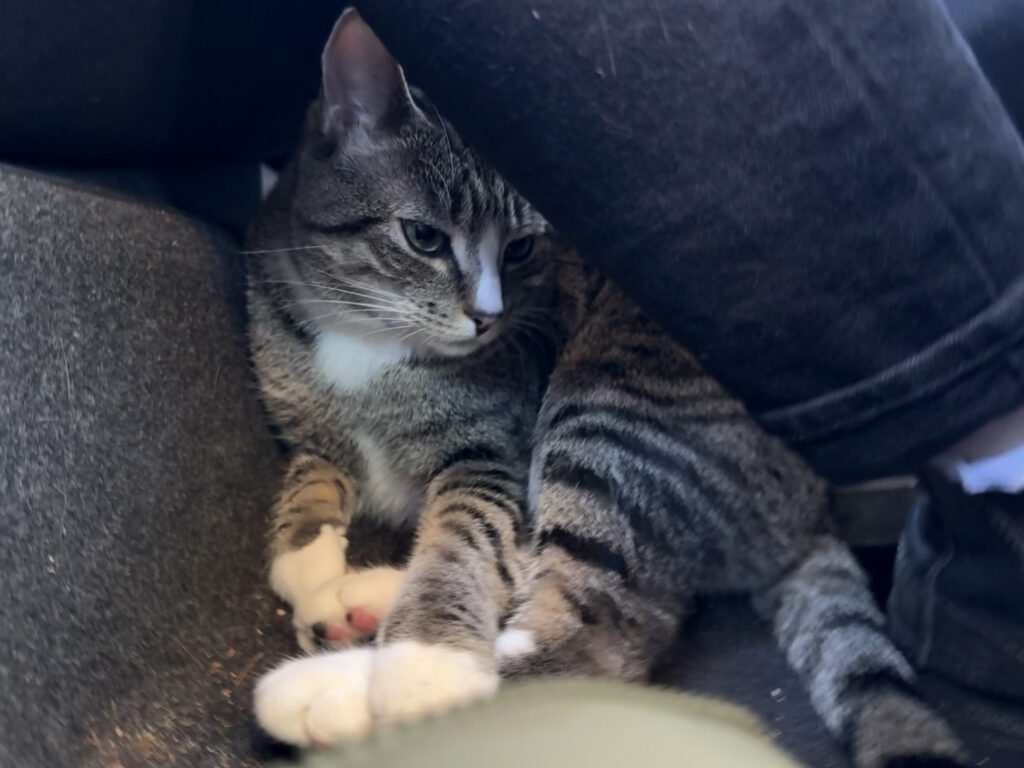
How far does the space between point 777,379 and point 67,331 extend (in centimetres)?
70

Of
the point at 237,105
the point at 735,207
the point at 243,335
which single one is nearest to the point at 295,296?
the point at 243,335

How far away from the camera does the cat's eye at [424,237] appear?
112cm

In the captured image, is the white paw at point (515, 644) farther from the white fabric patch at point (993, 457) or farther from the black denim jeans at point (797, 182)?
the white fabric patch at point (993, 457)

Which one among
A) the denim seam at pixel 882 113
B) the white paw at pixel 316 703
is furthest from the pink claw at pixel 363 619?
the denim seam at pixel 882 113

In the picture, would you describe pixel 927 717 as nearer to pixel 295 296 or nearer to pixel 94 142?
pixel 295 296

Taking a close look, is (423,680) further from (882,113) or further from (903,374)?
(882,113)

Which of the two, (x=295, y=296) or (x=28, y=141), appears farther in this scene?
(x=295, y=296)

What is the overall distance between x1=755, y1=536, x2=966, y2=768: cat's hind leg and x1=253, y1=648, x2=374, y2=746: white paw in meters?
0.44

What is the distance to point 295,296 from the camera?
1204mm

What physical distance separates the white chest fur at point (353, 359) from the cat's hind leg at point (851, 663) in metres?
0.57

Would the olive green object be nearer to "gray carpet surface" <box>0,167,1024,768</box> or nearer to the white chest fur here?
"gray carpet surface" <box>0,167,1024,768</box>

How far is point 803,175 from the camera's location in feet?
2.17

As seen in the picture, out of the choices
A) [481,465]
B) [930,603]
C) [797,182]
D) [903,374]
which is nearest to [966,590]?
[930,603]

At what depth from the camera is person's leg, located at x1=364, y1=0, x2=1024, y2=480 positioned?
2.10 ft
